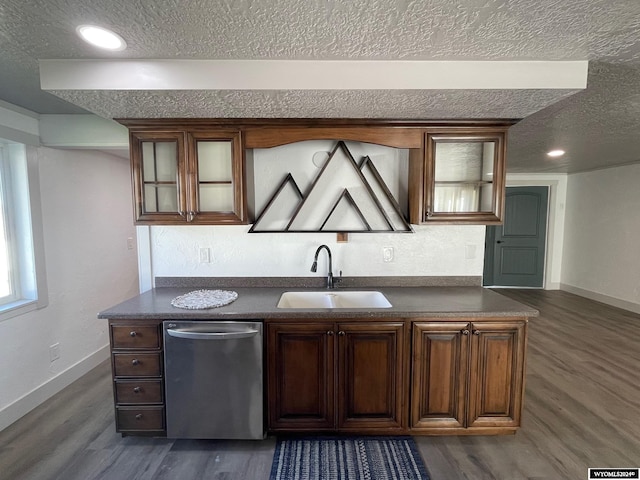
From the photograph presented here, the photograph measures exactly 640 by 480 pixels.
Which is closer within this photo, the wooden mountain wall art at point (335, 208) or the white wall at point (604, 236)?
the wooden mountain wall art at point (335, 208)

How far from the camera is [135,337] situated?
1.89 m

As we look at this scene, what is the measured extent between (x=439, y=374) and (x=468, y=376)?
18 cm

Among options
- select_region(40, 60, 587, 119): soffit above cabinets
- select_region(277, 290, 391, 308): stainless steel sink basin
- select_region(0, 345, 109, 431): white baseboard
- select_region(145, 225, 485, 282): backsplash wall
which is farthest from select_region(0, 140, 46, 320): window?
select_region(277, 290, 391, 308): stainless steel sink basin

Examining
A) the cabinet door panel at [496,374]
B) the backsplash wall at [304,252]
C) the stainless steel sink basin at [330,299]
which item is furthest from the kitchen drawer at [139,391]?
the cabinet door panel at [496,374]

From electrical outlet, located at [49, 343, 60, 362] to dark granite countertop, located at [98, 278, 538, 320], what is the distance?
1122 millimetres

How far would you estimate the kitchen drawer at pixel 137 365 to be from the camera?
190cm

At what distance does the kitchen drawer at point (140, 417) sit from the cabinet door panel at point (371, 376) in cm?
116

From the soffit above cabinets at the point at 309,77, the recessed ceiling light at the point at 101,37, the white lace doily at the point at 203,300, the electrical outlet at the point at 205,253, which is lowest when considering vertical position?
the white lace doily at the point at 203,300

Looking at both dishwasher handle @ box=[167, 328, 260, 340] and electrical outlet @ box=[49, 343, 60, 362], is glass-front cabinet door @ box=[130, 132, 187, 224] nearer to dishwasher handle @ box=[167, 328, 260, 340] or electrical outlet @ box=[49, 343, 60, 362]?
dishwasher handle @ box=[167, 328, 260, 340]

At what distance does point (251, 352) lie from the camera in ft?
6.12

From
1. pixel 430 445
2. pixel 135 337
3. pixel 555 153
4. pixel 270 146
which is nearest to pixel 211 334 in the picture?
pixel 135 337

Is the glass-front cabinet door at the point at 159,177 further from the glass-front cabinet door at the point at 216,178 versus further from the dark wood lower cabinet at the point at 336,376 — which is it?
the dark wood lower cabinet at the point at 336,376

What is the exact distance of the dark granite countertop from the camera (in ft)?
6.08

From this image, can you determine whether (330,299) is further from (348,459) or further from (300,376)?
(348,459)
